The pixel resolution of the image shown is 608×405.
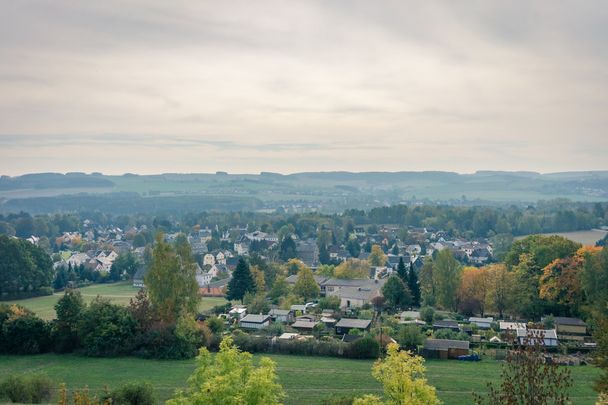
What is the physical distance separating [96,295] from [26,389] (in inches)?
1122

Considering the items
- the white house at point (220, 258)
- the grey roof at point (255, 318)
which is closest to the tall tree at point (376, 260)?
the white house at point (220, 258)

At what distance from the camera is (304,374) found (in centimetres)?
2316

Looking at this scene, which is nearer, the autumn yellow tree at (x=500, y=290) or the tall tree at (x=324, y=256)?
the autumn yellow tree at (x=500, y=290)

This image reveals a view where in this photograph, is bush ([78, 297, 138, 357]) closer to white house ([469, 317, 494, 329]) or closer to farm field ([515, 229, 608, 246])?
white house ([469, 317, 494, 329])

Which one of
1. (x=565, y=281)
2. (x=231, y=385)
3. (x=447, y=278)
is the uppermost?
(x=231, y=385)

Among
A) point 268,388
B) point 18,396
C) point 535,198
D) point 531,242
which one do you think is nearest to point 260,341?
point 18,396

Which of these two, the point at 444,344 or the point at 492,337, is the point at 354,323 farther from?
the point at 492,337

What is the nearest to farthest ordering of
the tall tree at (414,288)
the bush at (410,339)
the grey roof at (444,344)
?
1. the grey roof at (444,344)
2. the bush at (410,339)
3. the tall tree at (414,288)

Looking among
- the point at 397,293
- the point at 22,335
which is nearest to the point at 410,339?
the point at 397,293

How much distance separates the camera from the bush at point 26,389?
1867 cm

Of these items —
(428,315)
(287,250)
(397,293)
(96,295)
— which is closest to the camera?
(428,315)

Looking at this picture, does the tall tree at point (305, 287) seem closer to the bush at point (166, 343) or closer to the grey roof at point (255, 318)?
the grey roof at point (255, 318)

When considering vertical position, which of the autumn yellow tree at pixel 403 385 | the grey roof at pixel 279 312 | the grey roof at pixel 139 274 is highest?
the autumn yellow tree at pixel 403 385

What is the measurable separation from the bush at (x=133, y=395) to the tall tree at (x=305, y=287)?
2410cm
